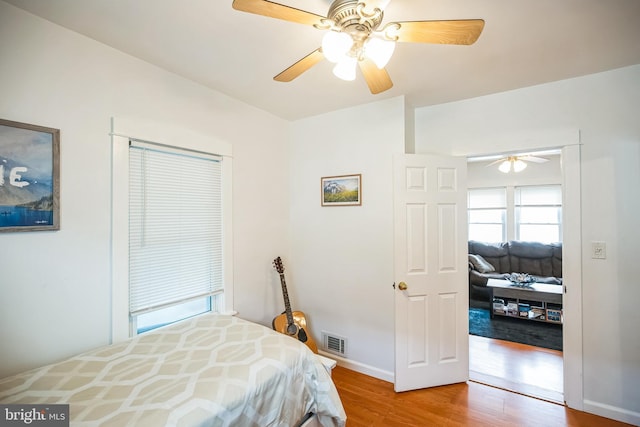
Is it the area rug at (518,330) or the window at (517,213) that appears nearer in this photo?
the area rug at (518,330)

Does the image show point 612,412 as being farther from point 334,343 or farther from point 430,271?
point 334,343

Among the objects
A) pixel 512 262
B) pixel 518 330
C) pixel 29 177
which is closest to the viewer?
pixel 29 177

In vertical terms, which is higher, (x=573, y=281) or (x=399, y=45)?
(x=399, y=45)

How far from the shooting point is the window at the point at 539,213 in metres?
4.92

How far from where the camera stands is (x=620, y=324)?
6.16 ft

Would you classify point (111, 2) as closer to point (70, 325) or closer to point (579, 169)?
point (70, 325)

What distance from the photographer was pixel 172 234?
6.34 feet

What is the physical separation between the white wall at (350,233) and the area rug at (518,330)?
1.84 m

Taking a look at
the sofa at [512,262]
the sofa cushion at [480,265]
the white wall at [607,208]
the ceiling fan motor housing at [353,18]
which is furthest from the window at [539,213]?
the ceiling fan motor housing at [353,18]

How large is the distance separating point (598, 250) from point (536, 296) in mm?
2028

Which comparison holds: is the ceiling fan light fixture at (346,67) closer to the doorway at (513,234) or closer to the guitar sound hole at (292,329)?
the doorway at (513,234)

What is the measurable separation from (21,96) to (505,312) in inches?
208

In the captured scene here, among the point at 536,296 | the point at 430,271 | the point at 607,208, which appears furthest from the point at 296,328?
the point at 536,296

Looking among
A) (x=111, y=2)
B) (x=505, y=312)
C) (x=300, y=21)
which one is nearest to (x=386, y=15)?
(x=300, y=21)
